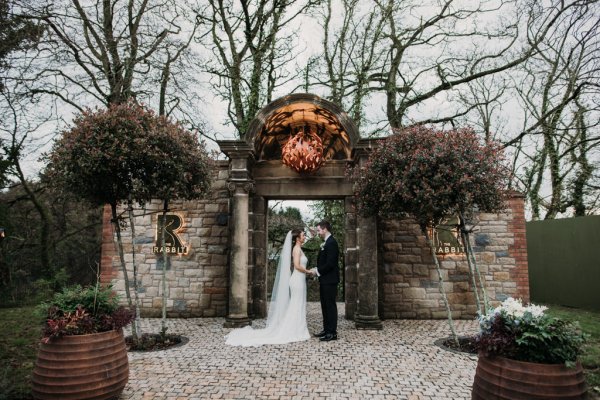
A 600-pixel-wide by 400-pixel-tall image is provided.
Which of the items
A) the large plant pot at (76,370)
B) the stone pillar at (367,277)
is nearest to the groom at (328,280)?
the stone pillar at (367,277)

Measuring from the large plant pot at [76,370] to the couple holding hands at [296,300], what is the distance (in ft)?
8.95

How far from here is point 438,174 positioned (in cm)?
561

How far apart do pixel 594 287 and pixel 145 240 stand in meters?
11.5

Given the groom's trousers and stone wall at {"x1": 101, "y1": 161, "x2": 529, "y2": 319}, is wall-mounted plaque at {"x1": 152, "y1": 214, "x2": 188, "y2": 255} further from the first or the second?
the groom's trousers

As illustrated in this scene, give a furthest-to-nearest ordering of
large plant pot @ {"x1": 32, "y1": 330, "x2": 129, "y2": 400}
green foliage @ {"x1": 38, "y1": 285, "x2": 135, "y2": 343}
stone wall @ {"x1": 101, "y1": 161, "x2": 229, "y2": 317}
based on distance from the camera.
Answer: stone wall @ {"x1": 101, "y1": 161, "x2": 229, "y2": 317}, green foliage @ {"x1": 38, "y1": 285, "x2": 135, "y2": 343}, large plant pot @ {"x1": 32, "y1": 330, "x2": 129, "y2": 400}

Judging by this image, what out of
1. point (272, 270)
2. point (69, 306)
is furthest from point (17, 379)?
point (272, 270)

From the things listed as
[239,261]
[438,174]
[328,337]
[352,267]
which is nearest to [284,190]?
[239,261]

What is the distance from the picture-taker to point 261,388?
4.18m

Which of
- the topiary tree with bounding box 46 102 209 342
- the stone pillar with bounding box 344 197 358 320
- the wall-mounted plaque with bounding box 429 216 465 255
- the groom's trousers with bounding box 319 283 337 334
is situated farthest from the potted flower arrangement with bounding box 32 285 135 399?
the wall-mounted plaque with bounding box 429 216 465 255

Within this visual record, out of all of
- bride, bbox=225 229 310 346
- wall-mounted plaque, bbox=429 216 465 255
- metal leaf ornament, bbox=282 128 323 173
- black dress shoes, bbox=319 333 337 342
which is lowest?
black dress shoes, bbox=319 333 337 342

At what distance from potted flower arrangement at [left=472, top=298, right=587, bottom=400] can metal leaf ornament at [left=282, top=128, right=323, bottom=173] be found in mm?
5366

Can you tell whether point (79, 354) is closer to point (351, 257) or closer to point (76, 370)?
point (76, 370)

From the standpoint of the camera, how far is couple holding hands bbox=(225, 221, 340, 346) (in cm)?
650

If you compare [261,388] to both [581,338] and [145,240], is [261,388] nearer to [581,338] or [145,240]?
[581,338]
